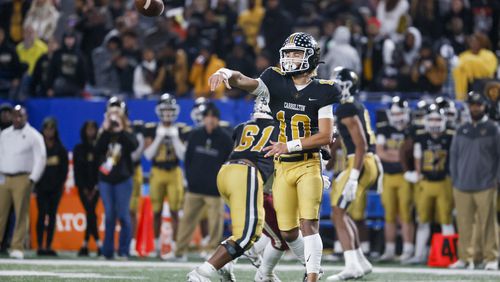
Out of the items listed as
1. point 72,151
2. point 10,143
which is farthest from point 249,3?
point 10,143

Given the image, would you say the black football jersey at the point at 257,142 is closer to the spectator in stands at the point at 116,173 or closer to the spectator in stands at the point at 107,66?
the spectator in stands at the point at 116,173

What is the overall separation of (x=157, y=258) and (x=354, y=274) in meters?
4.50

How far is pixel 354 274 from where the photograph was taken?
37.3 feet

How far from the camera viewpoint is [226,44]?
61.2ft

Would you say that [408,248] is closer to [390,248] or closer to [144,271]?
[390,248]

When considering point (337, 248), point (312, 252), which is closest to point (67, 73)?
point (337, 248)

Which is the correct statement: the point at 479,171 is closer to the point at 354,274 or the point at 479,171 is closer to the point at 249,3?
the point at 354,274

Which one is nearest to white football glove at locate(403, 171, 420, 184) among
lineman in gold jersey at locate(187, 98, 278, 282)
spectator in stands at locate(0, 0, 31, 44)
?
lineman in gold jersey at locate(187, 98, 278, 282)

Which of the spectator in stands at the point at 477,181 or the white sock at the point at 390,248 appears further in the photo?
the white sock at the point at 390,248

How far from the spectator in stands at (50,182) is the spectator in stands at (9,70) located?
1.94 metres

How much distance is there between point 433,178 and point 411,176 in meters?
0.41

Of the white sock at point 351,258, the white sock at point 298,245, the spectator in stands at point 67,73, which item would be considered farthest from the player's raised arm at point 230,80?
the spectator in stands at point 67,73

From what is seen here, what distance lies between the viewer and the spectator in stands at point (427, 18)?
18.8 meters

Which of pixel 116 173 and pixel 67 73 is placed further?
pixel 67 73
